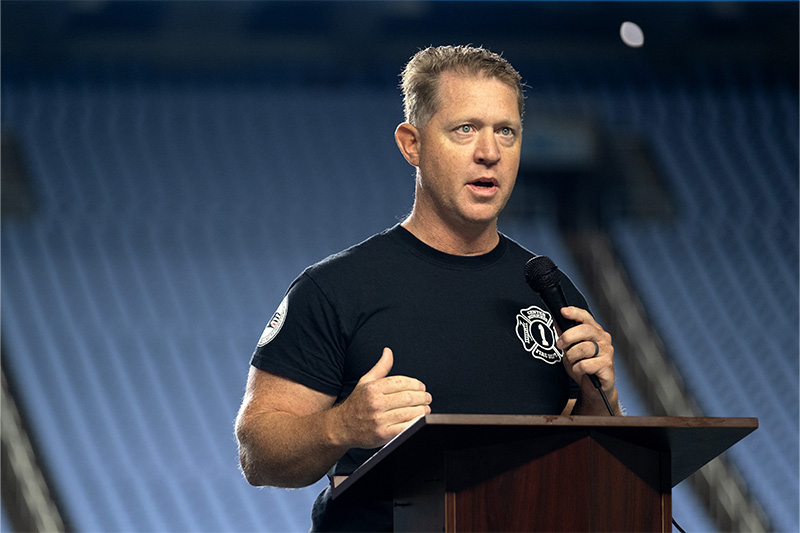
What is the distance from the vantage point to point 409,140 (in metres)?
1.38

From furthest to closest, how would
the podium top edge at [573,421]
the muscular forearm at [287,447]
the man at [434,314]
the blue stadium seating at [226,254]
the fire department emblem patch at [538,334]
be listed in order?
1. the blue stadium seating at [226,254]
2. the fire department emblem patch at [538,334]
3. the man at [434,314]
4. the muscular forearm at [287,447]
5. the podium top edge at [573,421]

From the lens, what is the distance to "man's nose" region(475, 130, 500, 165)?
1256mm

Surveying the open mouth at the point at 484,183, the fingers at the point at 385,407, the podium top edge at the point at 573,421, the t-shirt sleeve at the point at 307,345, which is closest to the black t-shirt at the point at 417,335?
the t-shirt sleeve at the point at 307,345

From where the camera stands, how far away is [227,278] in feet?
12.8

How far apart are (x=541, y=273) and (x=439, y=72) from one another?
37cm

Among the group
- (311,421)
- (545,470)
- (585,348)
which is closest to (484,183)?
(585,348)

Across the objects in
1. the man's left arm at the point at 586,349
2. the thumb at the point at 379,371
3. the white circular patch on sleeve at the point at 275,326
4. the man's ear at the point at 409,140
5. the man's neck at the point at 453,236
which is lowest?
the man's left arm at the point at 586,349

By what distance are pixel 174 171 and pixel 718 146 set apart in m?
2.36

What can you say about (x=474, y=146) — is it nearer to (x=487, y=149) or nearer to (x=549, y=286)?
(x=487, y=149)

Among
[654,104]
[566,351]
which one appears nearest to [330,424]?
[566,351]

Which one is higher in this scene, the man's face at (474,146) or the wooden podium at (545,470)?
the man's face at (474,146)

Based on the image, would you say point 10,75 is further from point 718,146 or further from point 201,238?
point 718,146

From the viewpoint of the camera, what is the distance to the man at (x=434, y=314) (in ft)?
3.93

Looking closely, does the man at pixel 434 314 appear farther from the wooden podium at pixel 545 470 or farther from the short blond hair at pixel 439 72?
the wooden podium at pixel 545 470
